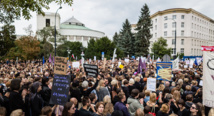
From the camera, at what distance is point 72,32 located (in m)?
86.0

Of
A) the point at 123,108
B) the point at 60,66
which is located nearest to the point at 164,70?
the point at 123,108

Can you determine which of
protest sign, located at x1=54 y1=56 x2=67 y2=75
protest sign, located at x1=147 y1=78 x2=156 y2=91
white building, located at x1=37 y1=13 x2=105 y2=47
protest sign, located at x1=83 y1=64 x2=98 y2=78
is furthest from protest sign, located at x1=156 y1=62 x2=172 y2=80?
white building, located at x1=37 y1=13 x2=105 y2=47

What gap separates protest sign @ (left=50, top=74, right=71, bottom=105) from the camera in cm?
454

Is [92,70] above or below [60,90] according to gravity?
above

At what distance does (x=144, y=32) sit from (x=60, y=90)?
143 feet

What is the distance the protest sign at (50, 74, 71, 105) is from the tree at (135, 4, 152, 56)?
138ft

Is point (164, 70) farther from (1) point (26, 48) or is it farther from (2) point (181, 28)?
(2) point (181, 28)

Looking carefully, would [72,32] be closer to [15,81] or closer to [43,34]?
[43,34]

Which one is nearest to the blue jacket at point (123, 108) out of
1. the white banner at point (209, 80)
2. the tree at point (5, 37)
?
the white banner at point (209, 80)

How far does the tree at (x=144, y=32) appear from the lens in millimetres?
45812

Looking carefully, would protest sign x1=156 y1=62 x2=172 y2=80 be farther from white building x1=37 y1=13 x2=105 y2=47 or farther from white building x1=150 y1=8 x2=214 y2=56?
white building x1=37 y1=13 x2=105 y2=47

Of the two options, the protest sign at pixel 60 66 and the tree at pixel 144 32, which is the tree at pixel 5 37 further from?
the tree at pixel 144 32

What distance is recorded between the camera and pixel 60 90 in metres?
4.68

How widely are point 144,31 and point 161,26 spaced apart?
24940 millimetres
